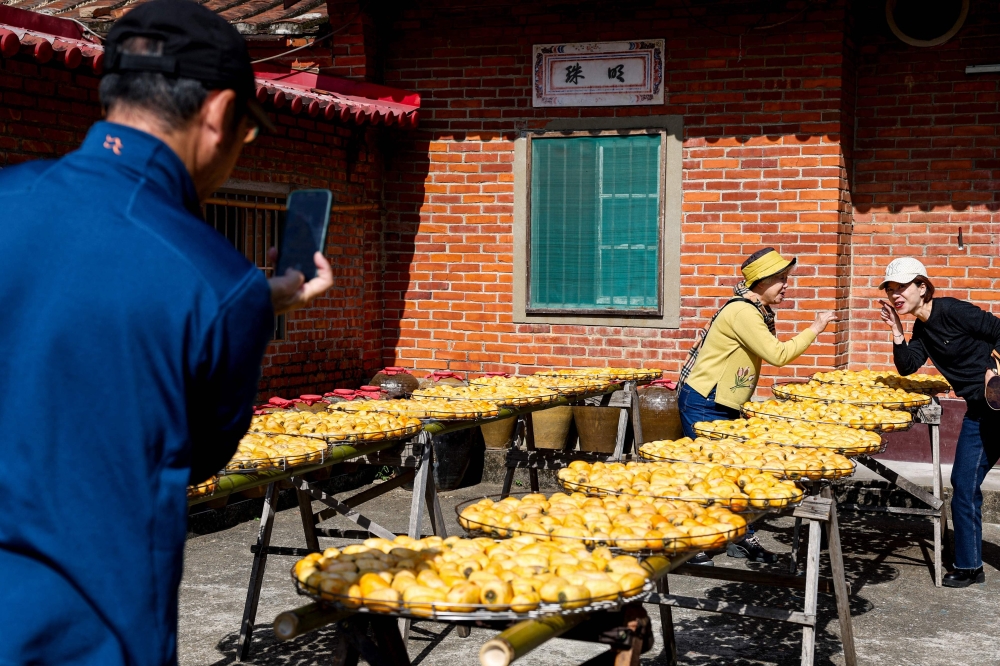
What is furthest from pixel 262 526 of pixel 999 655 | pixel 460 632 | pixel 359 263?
pixel 359 263

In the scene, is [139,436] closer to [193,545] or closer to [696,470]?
[696,470]

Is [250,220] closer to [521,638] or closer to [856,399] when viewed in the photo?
[856,399]

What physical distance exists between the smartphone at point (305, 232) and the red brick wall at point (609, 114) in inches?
307

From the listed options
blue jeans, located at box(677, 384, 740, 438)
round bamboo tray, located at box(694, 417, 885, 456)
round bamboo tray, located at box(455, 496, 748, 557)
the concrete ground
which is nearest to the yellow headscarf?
blue jeans, located at box(677, 384, 740, 438)

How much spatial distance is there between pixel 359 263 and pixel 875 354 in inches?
186

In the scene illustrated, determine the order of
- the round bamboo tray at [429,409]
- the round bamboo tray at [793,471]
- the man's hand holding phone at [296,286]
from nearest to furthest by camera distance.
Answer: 1. the man's hand holding phone at [296,286]
2. the round bamboo tray at [793,471]
3. the round bamboo tray at [429,409]

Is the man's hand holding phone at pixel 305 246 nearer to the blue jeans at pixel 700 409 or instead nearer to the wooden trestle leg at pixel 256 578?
the wooden trestle leg at pixel 256 578

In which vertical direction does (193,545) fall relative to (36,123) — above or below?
below

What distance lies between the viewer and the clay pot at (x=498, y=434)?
9.81 meters

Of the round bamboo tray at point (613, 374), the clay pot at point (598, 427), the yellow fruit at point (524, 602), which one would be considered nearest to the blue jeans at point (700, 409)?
the round bamboo tray at point (613, 374)

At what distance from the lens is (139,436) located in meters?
1.67

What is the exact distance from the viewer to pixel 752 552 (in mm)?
7152

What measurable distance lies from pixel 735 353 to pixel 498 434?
11.1 feet

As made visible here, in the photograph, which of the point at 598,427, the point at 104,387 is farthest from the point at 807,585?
the point at 598,427
